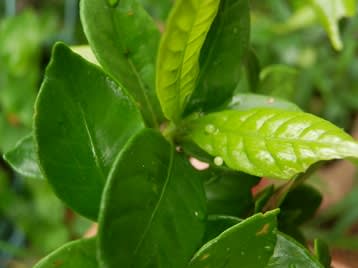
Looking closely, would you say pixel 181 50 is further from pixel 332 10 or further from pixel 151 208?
pixel 332 10

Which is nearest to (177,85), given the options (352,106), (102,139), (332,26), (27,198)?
(102,139)

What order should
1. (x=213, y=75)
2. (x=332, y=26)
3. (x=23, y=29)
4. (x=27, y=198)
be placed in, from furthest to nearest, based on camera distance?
(x=27, y=198) < (x=23, y=29) < (x=332, y=26) < (x=213, y=75)

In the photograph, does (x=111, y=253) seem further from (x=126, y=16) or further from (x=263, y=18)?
(x=263, y=18)

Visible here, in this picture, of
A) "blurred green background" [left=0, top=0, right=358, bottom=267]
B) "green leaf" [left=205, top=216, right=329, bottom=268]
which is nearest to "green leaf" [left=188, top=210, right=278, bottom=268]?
"green leaf" [left=205, top=216, right=329, bottom=268]

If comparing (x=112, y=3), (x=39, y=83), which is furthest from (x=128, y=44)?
(x=39, y=83)

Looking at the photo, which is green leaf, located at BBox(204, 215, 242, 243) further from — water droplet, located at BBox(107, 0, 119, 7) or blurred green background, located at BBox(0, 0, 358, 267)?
blurred green background, located at BBox(0, 0, 358, 267)

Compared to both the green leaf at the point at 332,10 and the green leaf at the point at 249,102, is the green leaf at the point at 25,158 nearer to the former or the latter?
the green leaf at the point at 249,102

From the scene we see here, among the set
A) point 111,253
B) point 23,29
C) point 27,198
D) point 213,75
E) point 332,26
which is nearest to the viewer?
point 111,253
